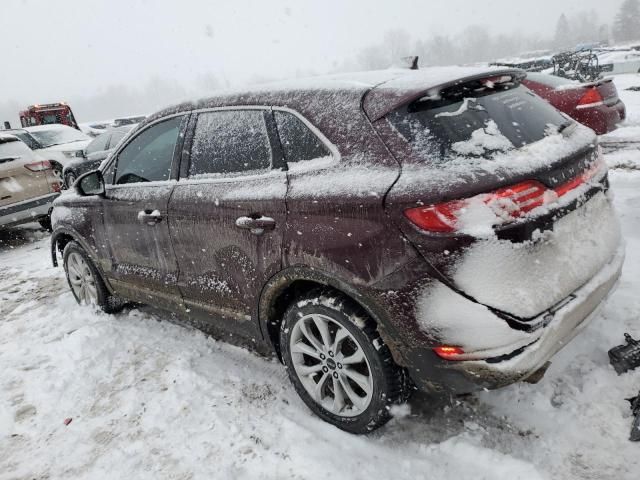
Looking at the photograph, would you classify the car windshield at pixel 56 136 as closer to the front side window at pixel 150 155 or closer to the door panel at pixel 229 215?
the front side window at pixel 150 155

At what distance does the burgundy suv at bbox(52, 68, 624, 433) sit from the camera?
6.59 ft

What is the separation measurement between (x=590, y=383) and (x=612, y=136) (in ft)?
24.7

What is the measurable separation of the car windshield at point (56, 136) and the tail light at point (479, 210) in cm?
1304

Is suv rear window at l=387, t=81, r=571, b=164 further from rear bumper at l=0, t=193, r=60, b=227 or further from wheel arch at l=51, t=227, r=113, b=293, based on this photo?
rear bumper at l=0, t=193, r=60, b=227

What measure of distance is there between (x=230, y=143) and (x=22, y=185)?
6.19m

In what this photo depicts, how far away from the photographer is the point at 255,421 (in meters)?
2.85

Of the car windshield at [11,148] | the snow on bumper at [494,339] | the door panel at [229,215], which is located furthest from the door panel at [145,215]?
the car windshield at [11,148]

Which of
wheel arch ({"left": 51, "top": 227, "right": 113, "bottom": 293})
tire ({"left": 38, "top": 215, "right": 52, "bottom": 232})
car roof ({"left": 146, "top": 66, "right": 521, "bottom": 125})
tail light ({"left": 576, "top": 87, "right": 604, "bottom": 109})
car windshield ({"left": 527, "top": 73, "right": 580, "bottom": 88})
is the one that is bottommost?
tire ({"left": 38, "top": 215, "right": 52, "bottom": 232})

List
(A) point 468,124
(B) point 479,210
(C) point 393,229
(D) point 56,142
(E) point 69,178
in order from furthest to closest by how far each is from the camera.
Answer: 1. (D) point 56,142
2. (E) point 69,178
3. (A) point 468,124
4. (C) point 393,229
5. (B) point 479,210

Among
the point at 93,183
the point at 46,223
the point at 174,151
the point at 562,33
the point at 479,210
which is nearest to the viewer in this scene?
the point at 479,210

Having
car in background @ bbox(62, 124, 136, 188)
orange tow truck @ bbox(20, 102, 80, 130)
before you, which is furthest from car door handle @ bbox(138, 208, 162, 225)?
orange tow truck @ bbox(20, 102, 80, 130)

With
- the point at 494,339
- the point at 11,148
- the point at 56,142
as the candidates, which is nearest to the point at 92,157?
the point at 56,142

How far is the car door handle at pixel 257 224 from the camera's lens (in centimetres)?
259

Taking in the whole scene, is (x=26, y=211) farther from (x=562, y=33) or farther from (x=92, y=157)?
(x=562, y=33)
